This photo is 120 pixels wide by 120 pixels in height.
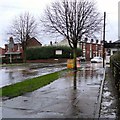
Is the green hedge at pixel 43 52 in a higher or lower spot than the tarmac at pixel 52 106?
higher

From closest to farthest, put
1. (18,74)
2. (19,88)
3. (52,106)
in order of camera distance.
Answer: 1. (52,106)
2. (19,88)
3. (18,74)

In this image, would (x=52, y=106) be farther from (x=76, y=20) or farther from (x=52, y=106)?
(x=76, y=20)

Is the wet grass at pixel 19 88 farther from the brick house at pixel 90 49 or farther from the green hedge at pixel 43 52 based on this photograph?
the brick house at pixel 90 49

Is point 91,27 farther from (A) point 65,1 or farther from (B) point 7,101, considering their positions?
(B) point 7,101

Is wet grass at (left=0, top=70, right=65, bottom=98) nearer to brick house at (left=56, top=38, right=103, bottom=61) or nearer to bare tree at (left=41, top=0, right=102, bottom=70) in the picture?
bare tree at (left=41, top=0, right=102, bottom=70)

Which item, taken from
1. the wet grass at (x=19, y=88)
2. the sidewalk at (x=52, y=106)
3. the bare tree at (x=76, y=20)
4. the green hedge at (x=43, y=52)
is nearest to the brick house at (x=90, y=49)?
the green hedge at (x=43, y=52)

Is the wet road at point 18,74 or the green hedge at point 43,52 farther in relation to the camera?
the green hedge at point 43,52

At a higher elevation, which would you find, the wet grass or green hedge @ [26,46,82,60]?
green hedge @ [26,46,82,60]

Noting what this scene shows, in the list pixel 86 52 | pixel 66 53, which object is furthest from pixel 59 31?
pixel 86 52

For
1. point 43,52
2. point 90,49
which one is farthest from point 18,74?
point 90,49

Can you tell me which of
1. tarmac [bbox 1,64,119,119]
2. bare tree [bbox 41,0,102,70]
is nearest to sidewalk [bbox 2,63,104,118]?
tarmac [bbox 1,64,119,119]

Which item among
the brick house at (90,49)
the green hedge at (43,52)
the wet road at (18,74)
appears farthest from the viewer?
the brick house at (90,49)

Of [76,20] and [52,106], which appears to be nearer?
[52,106]

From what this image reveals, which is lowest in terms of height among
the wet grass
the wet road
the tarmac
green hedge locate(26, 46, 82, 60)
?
the wet road
